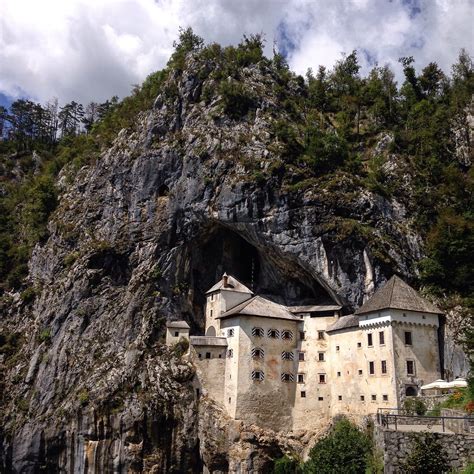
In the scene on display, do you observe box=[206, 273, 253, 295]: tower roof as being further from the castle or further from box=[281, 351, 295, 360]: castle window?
box=[281, 351, 295, 360]: castle window

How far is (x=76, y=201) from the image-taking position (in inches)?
2648

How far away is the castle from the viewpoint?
4350cm

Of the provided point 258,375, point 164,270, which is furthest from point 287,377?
point 164,270

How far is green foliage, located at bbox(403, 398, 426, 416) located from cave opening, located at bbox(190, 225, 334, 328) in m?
13.8

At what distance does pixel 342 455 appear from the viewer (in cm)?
3519

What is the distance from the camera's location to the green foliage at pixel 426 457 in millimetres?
23359

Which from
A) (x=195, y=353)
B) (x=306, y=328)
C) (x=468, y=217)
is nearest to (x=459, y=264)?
(x=468, y=217)

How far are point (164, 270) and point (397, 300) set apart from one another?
23.5 metres

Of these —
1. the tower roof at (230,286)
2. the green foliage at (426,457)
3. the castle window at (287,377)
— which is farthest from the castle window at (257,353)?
the green foliage at (426,457)

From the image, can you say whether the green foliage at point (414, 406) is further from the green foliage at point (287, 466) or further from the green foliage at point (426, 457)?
the green foliage at point (426, 457)

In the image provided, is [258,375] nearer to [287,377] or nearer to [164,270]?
[287,377]

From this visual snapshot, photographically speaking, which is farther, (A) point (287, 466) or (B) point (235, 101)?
(B) point (235, 101)

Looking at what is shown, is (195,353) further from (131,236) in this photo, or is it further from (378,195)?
(378,195)

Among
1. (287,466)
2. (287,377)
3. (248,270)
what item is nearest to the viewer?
(287,466)
